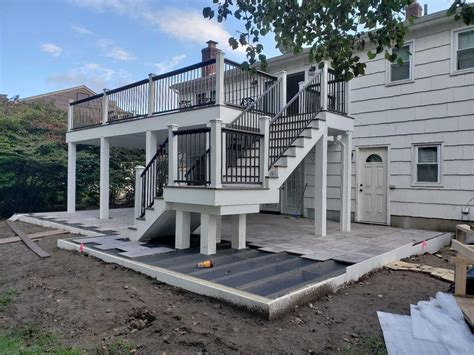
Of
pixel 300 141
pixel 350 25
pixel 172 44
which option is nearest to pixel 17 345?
pixel 350 25

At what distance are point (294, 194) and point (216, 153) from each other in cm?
648

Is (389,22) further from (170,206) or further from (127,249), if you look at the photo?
(127,249)

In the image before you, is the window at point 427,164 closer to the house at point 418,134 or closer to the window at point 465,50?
the house at point 418,134

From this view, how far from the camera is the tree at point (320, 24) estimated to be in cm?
327

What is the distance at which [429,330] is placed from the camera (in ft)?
10.9

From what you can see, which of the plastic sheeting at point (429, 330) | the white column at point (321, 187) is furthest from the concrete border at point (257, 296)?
the white column at point (321, 187)

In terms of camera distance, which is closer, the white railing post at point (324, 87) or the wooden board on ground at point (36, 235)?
the white railing post at point (324, 87)

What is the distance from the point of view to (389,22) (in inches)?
129

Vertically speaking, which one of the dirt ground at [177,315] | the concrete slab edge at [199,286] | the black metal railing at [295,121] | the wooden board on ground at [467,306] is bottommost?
the dirt ground at [177,315]

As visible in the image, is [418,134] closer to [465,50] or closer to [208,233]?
[465,50]

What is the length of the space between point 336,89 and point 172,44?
5.97 m

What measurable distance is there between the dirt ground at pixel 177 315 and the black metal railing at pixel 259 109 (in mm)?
3616

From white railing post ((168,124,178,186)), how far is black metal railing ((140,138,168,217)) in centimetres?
33

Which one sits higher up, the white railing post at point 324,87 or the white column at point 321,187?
the white railing post at point 324,87
